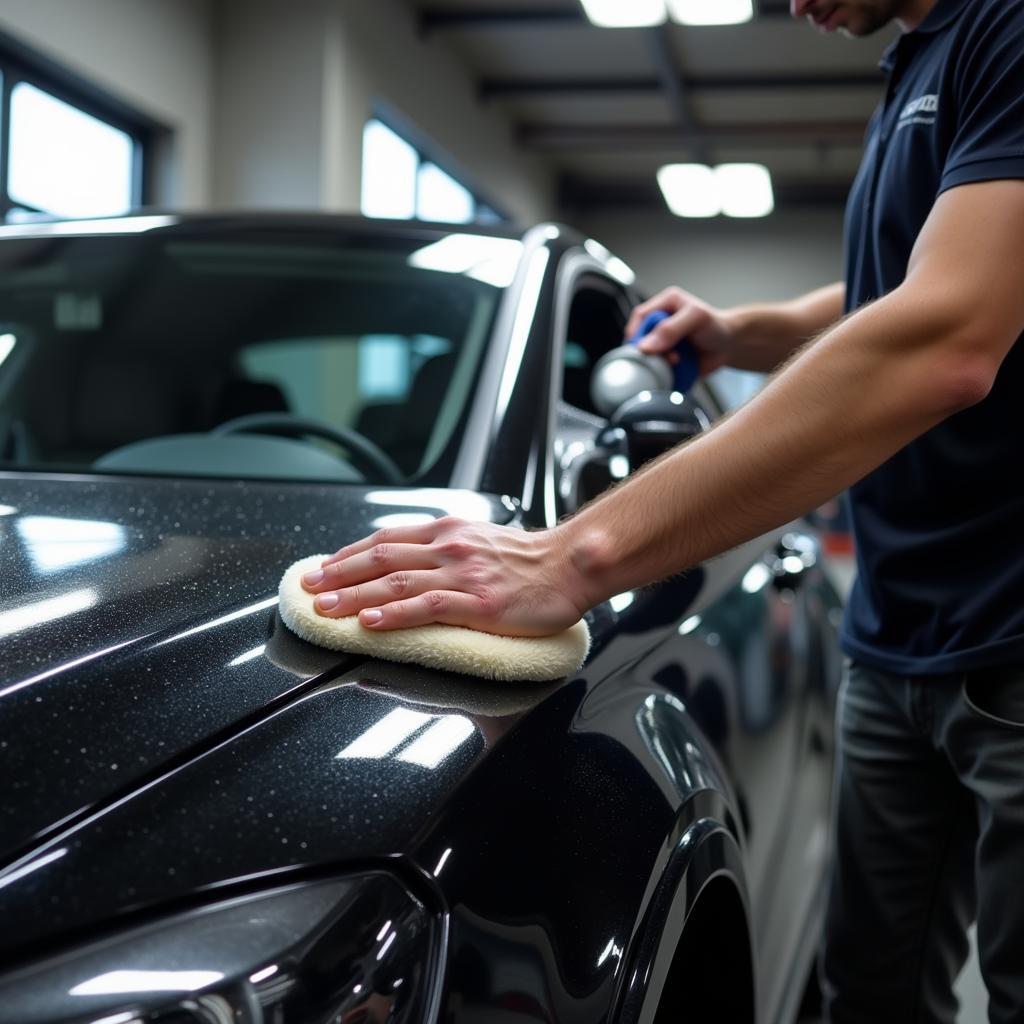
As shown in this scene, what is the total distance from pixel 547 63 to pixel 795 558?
8205 millimetres

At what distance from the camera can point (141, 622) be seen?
2.77ft

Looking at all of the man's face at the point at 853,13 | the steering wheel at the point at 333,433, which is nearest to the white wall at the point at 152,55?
the steering wheel at the point at 333,433

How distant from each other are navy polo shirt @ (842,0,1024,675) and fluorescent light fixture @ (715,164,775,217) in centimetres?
1099

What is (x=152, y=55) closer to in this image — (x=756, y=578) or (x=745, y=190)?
(x=756, y=578)

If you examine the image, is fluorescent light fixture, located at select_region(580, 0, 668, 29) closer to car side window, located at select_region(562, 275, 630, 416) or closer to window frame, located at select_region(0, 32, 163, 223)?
window frame, located at select_region(0, 32, 163, 223)

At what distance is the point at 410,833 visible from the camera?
70 cm

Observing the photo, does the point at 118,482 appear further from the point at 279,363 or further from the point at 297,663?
the point at 279,363

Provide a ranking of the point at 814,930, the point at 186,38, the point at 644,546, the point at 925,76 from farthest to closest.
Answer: the point at 186,38, the point at 814,930, the point at 925,76, the point at 644,546

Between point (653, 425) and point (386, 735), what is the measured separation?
0.64 meters

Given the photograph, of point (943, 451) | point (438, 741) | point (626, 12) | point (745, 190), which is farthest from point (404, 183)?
point (438, 741)

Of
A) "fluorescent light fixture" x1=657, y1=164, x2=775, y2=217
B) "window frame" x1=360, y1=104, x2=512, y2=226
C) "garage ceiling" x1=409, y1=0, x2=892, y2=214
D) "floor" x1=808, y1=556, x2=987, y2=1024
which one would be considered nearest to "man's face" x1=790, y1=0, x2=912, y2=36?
"floor" x1=808, y1=556, x2=987, y2=1024

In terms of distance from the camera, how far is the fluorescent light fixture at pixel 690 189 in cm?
1205

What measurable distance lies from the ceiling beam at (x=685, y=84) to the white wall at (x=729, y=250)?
3404 mm

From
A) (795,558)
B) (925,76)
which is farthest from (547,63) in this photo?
(925,76)
